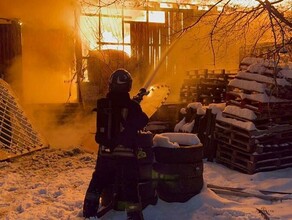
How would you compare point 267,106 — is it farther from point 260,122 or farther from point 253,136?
point 253,136

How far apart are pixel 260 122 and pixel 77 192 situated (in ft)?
12.9

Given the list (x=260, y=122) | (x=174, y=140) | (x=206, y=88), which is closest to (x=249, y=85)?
(x=260, y=122)

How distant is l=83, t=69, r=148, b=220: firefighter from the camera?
16.3 feet

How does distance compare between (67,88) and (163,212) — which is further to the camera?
(67,88)

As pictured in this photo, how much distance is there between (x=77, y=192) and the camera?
21.2 feet

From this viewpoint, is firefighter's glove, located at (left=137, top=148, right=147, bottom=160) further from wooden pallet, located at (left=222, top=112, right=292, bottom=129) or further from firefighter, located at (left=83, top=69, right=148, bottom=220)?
wooden pallet, located at (left=222, top=112, right=292, bottom=129)

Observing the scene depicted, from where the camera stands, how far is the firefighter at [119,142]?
16.3 ft

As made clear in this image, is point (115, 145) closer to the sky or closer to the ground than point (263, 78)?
closer to the ground

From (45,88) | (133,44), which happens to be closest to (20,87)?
(45,88)

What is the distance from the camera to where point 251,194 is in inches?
255

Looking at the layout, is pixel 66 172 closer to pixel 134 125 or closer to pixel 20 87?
pixel 134 125

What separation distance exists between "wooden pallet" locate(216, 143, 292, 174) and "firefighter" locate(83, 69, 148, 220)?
3.61 m

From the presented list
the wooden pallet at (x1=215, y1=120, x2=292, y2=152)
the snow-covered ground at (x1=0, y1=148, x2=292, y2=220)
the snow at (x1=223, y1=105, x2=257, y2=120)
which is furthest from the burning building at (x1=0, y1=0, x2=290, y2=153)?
the wooden pallet at (x1=215, y1=120, x2=292, y2=152)

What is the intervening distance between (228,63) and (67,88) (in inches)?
312
